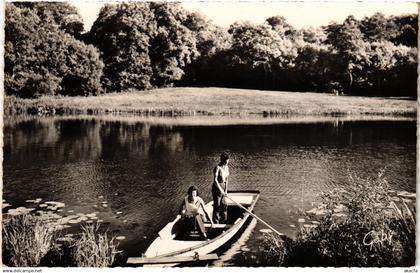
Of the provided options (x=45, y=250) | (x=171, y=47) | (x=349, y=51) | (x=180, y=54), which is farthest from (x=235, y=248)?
(x=171, y=47)

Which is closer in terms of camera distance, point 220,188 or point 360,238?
point 360,238

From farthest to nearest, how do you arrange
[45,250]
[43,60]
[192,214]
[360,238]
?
[43,60] < [192,214] < [45,250] < [360,238]

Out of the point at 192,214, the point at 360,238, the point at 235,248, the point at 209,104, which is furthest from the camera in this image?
the point at 209,104

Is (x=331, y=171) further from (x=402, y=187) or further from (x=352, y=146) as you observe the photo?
(x=352, y=146)

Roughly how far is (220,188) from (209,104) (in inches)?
1141

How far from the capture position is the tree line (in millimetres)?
37031

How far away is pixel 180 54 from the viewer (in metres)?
48.4

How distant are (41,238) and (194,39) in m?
40.3

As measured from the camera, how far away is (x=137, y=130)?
31.9 meters

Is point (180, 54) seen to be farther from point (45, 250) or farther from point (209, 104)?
point (45, 250)

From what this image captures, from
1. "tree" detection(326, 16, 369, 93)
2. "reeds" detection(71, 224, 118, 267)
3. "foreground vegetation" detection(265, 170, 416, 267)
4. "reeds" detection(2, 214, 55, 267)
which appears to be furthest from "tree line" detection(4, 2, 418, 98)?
"reeds" detection(71, 224, 118, 267)

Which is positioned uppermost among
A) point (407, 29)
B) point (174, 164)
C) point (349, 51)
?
point (349, 51)

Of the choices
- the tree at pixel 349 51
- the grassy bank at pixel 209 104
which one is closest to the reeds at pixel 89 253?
the grassy bank at pixel 209 104

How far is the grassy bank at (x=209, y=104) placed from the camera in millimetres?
35316
